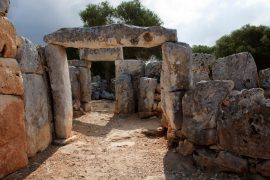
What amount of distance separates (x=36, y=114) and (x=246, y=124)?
137 inches

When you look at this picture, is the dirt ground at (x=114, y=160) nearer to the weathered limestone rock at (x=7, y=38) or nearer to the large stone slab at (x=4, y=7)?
the weathered limestone rock at (x=7, y=38)

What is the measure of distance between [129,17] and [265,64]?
410 inches

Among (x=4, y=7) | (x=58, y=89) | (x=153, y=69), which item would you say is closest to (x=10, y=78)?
(x=4, y=7)

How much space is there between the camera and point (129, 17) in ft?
82.2

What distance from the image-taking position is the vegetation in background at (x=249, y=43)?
2055 centimetres

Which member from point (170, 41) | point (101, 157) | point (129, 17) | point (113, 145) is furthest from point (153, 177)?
point (129, 17)

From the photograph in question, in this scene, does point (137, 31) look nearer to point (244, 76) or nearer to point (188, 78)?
point (188, 78)

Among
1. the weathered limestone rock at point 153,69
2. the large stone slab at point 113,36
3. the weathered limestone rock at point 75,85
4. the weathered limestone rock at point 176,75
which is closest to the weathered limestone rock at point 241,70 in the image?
the weathered limestone rock at point 176,75

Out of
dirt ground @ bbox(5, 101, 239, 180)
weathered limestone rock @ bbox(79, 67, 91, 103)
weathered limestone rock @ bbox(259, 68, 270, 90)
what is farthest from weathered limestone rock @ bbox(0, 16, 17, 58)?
weathered limestone rock @ bbox(79, 67, 91, 103)

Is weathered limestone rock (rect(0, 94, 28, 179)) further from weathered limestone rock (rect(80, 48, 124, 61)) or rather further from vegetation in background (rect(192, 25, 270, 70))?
vegetation in background (rect(192, 25, 270, 70))

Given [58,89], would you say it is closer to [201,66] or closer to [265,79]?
[265,79]

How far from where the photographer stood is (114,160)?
5762 mm

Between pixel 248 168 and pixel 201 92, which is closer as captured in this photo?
pixel 248 168

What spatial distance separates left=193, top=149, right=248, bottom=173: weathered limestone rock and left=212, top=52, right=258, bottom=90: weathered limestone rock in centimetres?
230
